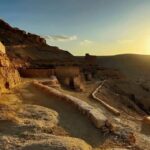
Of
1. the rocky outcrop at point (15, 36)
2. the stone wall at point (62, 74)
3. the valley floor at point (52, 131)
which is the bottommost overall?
the valley floor at point (52, 131)

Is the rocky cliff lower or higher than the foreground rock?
higher

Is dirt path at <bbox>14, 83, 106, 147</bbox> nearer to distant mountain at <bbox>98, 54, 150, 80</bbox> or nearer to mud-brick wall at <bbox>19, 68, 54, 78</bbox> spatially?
mud-brick wall at <bbox>19, 68, 54, 78</bbox>

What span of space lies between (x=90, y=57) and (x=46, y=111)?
40.8m

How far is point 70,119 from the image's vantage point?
1231 centimetres

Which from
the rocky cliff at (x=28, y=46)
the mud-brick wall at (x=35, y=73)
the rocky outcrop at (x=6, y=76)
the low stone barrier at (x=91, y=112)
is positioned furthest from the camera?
the rocky cliff at (x=28, y=46)

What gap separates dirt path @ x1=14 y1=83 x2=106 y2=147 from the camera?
434 inches

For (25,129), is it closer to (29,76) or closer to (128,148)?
(128,148)

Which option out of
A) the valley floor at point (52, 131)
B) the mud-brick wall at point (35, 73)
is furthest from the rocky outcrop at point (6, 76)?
the mud-brick wall at point (35, 73)

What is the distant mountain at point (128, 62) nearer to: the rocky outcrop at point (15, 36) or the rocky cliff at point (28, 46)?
the rocky outcrop at point (15, 36)

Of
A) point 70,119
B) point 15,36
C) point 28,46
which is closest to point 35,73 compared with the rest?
point 70,119

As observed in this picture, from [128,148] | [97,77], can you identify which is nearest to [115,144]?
[128,148]

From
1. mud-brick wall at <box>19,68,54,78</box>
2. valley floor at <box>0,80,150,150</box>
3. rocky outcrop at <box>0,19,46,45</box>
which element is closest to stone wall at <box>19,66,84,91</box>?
mud-brick wall at <box>19,68,54,78</box>

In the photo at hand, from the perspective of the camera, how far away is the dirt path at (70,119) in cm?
1103

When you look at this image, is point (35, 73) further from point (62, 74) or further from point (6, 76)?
point (6, 76)
